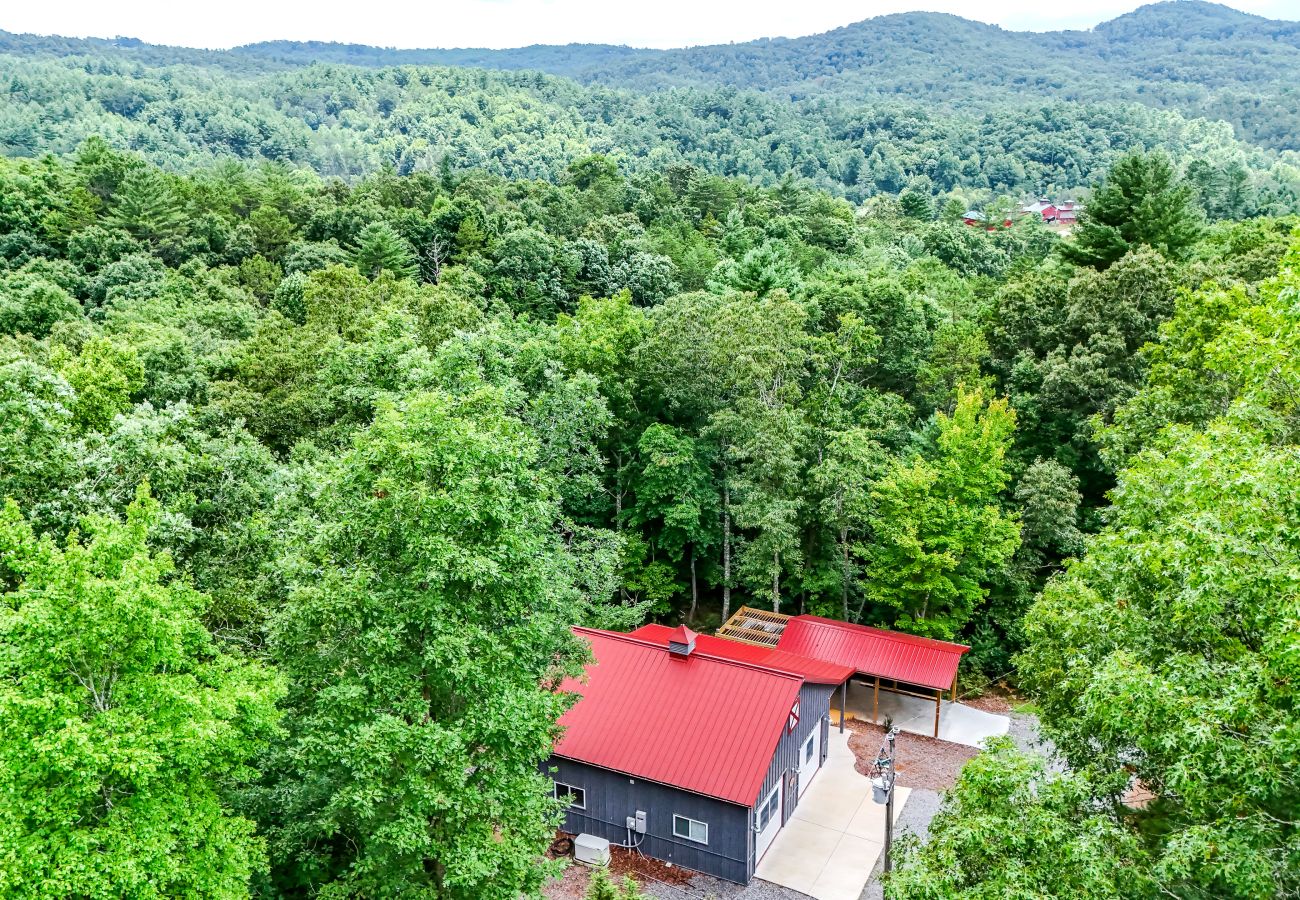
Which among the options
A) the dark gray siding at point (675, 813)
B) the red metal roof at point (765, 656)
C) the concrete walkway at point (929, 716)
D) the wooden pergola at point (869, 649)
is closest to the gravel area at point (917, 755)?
the concrete walkway at point (929, 716)

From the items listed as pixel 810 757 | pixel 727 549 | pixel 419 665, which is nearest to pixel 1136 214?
pixel 727 549

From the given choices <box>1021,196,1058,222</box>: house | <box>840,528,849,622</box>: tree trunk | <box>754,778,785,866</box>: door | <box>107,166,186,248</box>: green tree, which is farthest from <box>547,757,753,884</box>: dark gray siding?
<box>1021,196,1058,222</box>: house

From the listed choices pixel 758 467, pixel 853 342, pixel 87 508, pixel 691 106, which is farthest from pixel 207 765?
pixel 691 106

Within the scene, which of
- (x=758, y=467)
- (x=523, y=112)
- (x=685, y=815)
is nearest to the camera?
(x=685, y=815)

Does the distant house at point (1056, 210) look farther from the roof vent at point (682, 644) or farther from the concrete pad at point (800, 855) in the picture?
the concrete pad at point (800, 855)

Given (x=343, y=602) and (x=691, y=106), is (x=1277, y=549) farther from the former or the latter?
(x=691, y=106)
